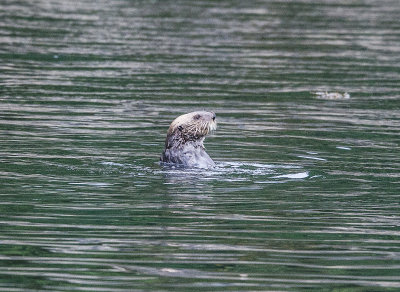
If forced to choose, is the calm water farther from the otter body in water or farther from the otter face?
the otter face

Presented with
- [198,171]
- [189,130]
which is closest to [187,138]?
[189,130]

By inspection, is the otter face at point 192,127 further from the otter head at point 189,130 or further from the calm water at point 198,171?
the calm water at point 198,171

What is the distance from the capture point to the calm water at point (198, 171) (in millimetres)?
8648

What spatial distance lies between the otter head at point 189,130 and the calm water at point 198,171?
463 millimetres

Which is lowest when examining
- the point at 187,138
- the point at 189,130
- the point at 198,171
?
the point at 198,171

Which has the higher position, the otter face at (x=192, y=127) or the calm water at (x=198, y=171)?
the otter face at (x=192, y=127)

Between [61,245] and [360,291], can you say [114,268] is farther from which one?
[360,291]

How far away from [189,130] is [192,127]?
0.06 meters

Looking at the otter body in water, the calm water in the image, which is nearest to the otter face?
the otter body in water

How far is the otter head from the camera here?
13844 mm

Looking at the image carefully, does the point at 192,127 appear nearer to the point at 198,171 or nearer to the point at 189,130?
the point at 189,130

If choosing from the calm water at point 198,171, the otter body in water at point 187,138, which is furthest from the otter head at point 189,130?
the calm water at point 198,171

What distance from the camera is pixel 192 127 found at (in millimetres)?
13836

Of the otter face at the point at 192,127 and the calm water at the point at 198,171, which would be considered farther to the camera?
the otter face at the point at 192,127
